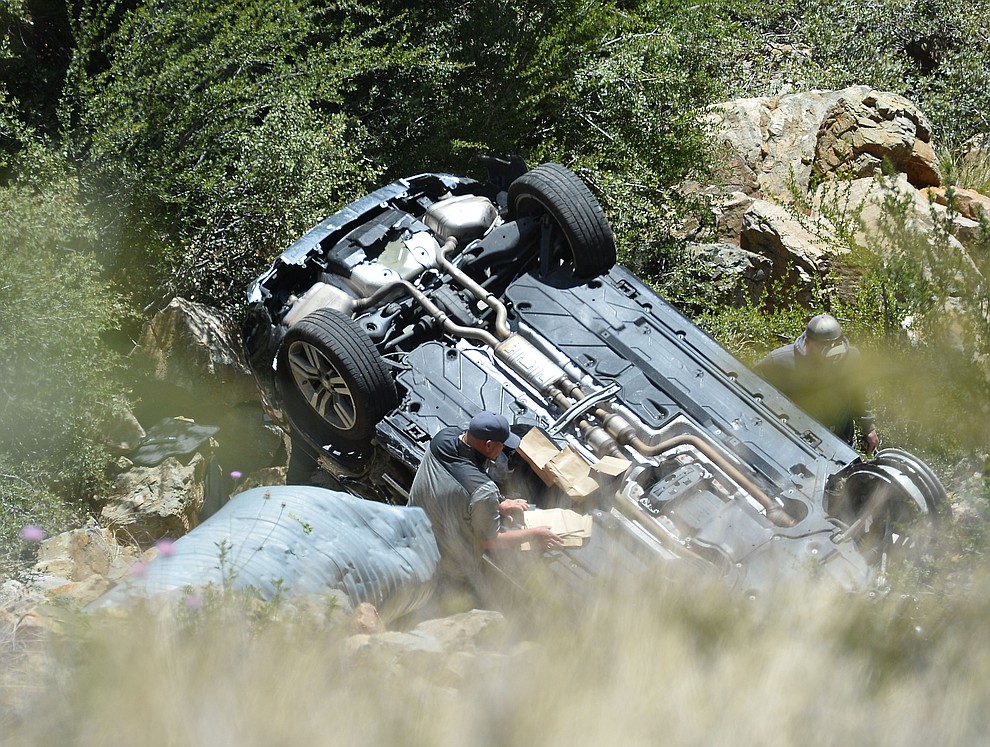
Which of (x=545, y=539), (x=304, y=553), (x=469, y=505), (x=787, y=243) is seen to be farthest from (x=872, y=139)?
(x=304, y=553)

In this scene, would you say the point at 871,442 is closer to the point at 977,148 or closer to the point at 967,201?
the point at 967,201

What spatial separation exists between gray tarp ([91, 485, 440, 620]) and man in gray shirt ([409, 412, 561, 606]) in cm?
11

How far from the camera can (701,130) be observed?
30.5 ft

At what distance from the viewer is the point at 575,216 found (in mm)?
6516

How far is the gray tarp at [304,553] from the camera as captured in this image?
435cm

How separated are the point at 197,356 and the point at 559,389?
375 centimetres

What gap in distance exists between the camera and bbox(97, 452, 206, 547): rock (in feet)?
24.4

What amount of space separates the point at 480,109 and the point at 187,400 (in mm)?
3850

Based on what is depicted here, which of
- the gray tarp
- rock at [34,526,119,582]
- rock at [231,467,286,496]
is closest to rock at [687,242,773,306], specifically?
rock at [231,467,286,496]

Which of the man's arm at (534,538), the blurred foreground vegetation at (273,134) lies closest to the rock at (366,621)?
the man's arm at (534,538)

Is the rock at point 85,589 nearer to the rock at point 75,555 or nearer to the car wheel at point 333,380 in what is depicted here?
the rock at point 75,555

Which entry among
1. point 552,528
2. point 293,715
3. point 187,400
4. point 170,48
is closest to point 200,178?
point 170,48

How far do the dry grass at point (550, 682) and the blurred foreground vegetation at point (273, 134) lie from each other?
238cm

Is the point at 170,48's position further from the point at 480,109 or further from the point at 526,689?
the point at 526,689
